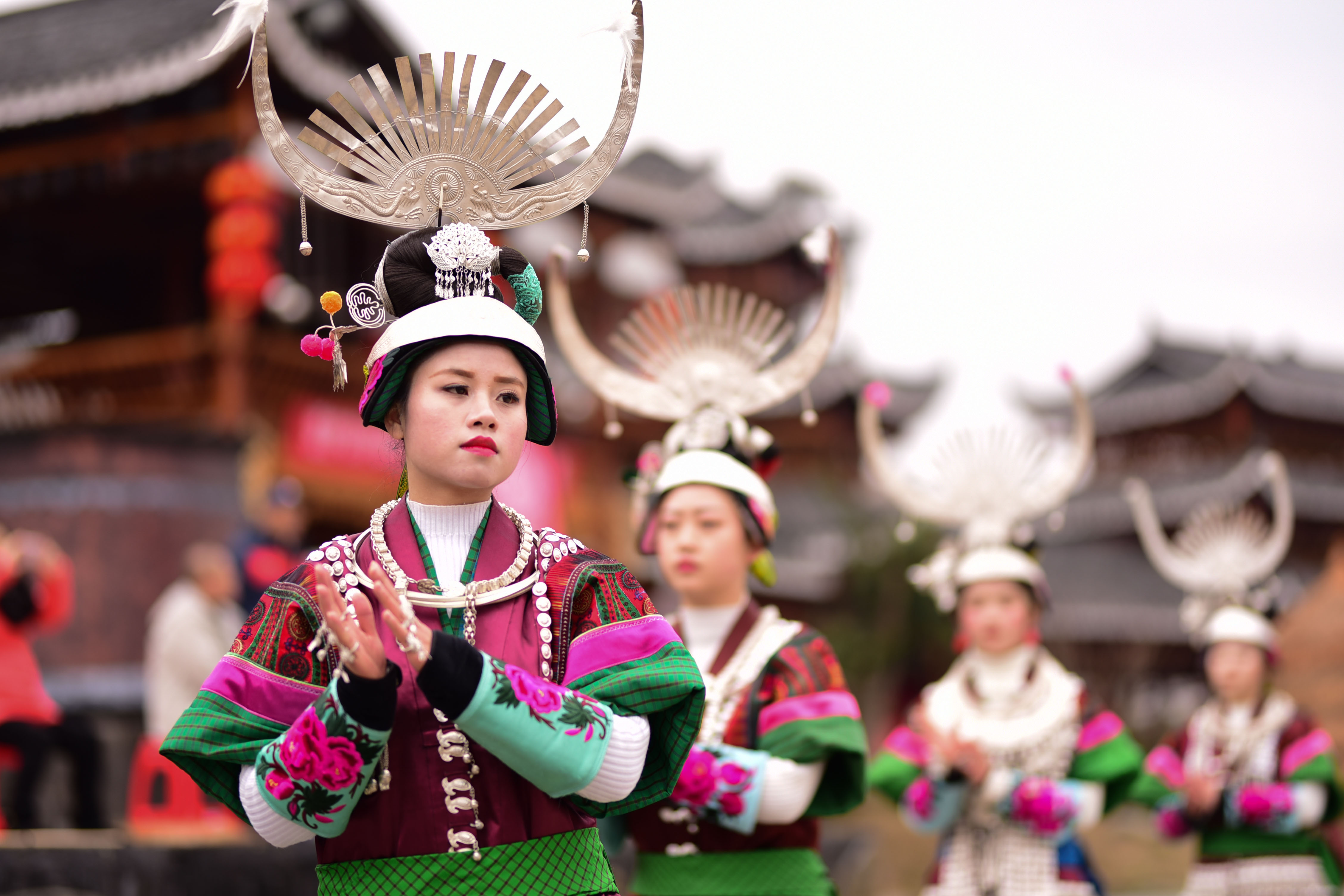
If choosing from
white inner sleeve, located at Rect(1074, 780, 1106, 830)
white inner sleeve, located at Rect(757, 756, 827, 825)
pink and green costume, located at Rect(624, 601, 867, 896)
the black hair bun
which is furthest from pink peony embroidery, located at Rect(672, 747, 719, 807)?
white inner sleeve, located at Rect(1074, 780, 1106, 830)

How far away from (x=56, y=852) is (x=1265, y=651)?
5911 millimetres

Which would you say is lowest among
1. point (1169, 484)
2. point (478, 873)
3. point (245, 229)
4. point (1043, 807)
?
point (478, 873)

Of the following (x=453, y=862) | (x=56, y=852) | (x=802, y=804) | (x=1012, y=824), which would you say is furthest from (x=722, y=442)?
(x=56, y=852)

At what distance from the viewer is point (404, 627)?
2.34 meters

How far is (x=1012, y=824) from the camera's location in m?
5.68

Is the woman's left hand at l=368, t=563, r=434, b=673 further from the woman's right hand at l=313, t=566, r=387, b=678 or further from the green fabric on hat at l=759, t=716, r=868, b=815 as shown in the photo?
the green fabric on hat at l=759, t=716, r=868, b=815

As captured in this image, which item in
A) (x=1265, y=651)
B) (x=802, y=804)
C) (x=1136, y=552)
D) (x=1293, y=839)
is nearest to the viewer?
(x=802, y=804)

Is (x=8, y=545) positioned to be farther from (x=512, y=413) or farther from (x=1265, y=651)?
(x=1265, y=651)

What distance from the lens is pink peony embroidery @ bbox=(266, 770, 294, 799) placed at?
2.50 m

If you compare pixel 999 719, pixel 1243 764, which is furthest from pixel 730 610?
pixel 1243 764

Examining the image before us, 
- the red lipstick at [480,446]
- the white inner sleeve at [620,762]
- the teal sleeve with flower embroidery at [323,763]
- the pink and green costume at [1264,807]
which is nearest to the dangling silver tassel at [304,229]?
the red lipstick at [480,446]

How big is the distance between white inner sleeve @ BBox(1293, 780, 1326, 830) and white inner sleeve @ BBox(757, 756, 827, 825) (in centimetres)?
378

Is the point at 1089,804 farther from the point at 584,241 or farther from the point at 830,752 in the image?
the point at 584,241

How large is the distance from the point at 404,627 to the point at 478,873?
526mm
